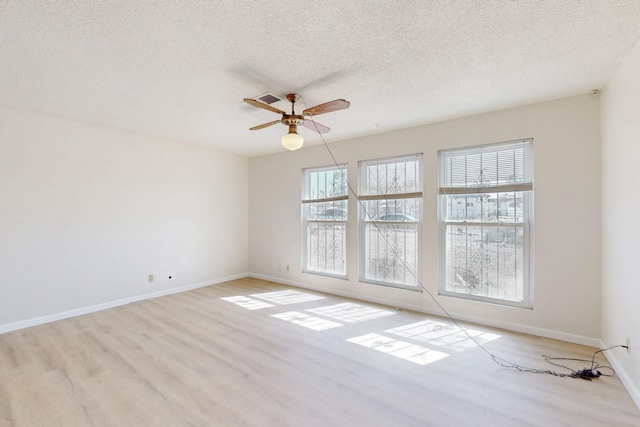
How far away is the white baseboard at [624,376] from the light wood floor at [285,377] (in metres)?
0.06

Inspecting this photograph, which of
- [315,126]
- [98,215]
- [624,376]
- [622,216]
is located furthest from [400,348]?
[98,215]

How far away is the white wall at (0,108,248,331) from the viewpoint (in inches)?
135

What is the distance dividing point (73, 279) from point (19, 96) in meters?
2.26

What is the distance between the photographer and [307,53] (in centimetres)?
227

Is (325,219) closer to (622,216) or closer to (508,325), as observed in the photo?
(508,325)

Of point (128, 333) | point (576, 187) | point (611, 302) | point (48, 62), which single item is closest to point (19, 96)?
point (48, 62)

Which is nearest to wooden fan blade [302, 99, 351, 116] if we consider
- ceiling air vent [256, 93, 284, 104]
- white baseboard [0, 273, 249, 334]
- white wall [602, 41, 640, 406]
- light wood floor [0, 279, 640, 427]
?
ceiling air vent [256, 93, 284, 104]

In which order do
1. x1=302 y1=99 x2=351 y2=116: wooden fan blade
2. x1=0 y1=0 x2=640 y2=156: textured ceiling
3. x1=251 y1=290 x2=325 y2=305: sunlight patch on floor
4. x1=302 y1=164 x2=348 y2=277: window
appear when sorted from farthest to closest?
x1=302 y1=164 x2=348 y2=277: window
x1=251 y1=290 x2=325 y2=305: sunlight patch on floor
x1=302 y1=99 x2=351 y2=116: wooden fan blade
x1=0 y1=0 x2=640 y2=156: textured ceiling

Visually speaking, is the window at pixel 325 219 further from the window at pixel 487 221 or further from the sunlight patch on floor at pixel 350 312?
the window at pixel 487 221

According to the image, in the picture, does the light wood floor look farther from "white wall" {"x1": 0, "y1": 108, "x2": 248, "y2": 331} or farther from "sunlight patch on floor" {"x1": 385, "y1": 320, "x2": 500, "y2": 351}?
"white wall" {"x1": 0, "y1": 108, "x2": 248, "y2": 331}

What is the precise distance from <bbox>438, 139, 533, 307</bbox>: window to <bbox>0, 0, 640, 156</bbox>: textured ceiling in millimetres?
648

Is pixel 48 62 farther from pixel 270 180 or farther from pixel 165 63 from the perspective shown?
pixel 270 180

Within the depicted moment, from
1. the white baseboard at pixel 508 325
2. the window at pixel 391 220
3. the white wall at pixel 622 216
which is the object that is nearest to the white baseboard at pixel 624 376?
the white wall at pixel 622 216

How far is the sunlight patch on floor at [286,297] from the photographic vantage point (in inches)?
175
